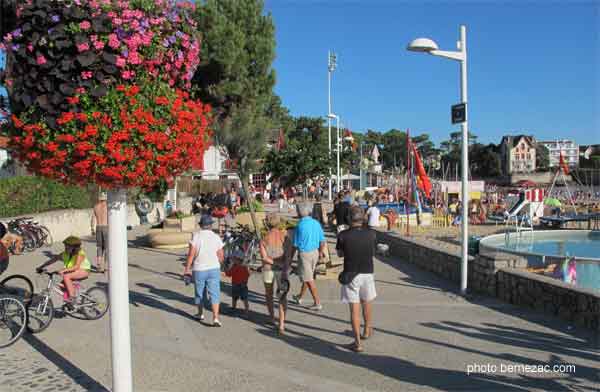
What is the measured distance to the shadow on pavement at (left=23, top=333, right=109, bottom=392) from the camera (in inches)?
194

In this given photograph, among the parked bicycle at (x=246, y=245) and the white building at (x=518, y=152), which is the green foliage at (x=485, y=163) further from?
the parked bicycle at (x=246, y=245)

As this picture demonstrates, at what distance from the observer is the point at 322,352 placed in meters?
5.86

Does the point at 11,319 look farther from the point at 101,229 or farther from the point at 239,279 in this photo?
the point at 101,229

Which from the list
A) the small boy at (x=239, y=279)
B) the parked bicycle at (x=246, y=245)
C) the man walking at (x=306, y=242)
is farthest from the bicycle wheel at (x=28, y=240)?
the man walking at (x=306, y=242)

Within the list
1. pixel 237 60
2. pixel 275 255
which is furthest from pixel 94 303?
pixel 237 60

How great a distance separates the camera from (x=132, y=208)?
23.3m

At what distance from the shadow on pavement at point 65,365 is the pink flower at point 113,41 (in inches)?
122

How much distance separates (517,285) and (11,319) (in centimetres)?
701

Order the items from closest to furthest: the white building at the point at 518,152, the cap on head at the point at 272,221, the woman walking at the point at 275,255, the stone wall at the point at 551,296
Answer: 1. the stone wall at the point at 551,296
2. the woman walking at the point at 275,255
3. the cap on head at the point at 272,221
4. the white building at the point at 518,152

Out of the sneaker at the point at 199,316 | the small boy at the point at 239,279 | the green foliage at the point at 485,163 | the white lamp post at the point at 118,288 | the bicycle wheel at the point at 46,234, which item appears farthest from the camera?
the green foliage at the point at 485,163

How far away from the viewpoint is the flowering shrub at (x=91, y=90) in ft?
12.3

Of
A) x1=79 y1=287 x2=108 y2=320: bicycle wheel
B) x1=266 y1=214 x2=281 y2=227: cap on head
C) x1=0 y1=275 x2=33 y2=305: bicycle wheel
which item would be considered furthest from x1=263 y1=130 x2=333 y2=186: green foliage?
x1=0 y1=275 x2=33 y2=305: bicycle wheel

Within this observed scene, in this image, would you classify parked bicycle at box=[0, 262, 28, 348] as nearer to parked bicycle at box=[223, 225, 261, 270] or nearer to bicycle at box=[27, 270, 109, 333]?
bicycle at box=[27, 270, 109, 333]

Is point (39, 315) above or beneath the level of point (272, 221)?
beneath
